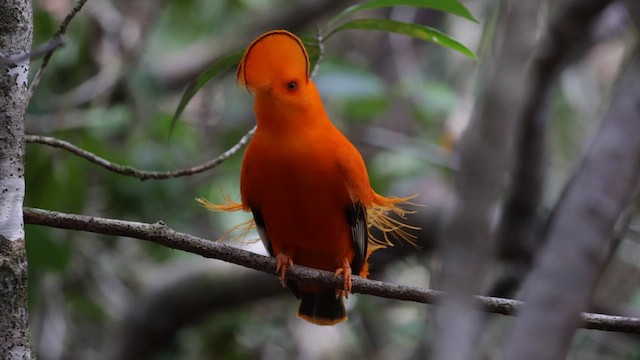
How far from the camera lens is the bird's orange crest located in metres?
2.16

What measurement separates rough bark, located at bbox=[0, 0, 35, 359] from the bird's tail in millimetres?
1655

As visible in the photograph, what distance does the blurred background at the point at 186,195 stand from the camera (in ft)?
14.0

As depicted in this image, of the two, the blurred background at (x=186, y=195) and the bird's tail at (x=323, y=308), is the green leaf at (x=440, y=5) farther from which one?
the blurred background at (x=186, y=195)

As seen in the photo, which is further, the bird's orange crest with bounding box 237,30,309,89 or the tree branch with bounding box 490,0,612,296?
the tree branch with bounding box 490,0,612,296

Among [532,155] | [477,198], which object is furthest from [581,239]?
[532,155]

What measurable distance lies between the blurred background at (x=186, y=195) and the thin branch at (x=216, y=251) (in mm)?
1667

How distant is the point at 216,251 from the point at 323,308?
1261 mm

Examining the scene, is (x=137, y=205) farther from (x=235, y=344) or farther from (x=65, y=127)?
(x=235, y=344)

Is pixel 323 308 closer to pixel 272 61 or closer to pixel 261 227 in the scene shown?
pixel 261 227

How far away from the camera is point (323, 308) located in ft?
10.3

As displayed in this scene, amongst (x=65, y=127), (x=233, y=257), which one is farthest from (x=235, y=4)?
(x=233, y=257)

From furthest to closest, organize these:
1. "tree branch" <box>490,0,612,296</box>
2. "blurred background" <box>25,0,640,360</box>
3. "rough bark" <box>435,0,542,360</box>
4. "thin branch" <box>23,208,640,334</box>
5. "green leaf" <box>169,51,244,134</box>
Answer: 1. "blurred background" <box>25,0,640,360</box>
2. "tree branch" <box>490,0,612,296</box>
3. "green leaf" <box>169,51,244,134</box>
4. "thin branch" <box>23,208,640,334</box>
5. "rough bark" <box>435,0,542,360</box>

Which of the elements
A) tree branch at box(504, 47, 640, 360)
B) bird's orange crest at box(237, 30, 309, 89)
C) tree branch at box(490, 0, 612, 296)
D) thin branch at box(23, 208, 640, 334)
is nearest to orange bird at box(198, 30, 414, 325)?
bird's orange crest at box(237, 30, 309, 89)

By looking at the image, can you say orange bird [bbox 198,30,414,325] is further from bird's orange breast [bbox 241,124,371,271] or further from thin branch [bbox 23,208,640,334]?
thin branch [bbox 23,208,640,334]
